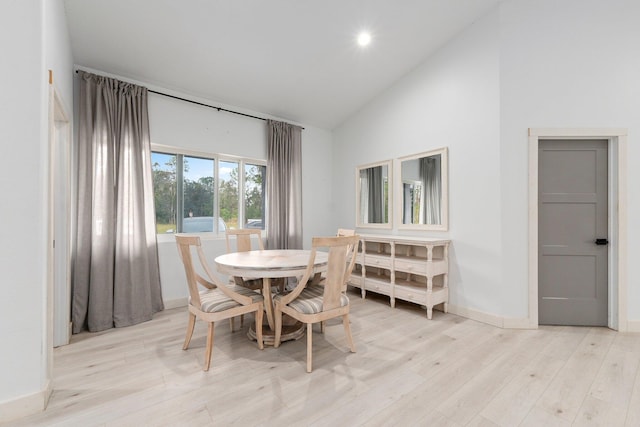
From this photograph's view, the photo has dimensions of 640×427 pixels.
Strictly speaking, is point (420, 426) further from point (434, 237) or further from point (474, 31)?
point (474, 31)

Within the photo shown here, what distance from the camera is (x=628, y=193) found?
2.71 metres

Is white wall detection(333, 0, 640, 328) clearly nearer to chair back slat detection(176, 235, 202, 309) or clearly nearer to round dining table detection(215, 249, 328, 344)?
round dining table detection(215, 249, 328, 344)

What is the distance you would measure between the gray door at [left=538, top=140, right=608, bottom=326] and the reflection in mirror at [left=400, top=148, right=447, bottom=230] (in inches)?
36.5

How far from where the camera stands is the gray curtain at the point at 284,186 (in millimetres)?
4145

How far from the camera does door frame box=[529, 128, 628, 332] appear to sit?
2.72m

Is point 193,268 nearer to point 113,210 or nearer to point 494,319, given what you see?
point 113,210

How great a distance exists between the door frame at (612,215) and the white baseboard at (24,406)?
151 inches

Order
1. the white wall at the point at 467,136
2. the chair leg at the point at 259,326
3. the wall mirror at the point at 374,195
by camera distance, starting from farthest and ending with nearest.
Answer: the wall mirror at the point at 374,195 < the white wall at the point at 467,136 < the chair leg at the point at 259,326

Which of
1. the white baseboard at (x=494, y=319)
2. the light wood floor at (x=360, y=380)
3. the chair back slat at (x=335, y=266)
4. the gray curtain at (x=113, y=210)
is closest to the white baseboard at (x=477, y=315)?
the white baseboard at (x=494, y=319)

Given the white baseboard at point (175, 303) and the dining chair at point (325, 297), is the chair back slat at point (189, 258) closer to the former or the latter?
the dining chair at point (325, 297)

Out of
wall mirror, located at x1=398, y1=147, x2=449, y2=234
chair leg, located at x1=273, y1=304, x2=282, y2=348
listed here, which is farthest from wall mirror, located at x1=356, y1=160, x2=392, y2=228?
chair leg, located at x1=273, y1=304, x2=282, y2=348

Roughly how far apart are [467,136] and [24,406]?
4.08m

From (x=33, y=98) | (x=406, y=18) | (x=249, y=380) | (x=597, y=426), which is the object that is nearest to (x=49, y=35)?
(x=33, y=98)

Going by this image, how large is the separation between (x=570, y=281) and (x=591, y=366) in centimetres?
103
